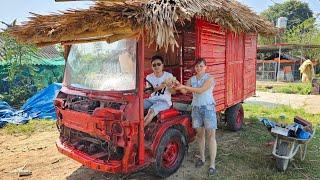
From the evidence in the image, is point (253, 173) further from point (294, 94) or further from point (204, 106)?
point (294, 94)

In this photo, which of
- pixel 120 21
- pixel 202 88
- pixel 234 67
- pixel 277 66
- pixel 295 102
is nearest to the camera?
pixel 120 21

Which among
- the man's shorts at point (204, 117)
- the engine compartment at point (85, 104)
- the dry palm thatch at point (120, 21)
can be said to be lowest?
the man's shorts at point (204, 117)

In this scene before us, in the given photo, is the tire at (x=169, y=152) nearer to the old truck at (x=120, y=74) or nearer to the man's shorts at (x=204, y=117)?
the old truck at (x=120, y=74)

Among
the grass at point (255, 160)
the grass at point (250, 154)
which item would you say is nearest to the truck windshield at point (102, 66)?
the grass at point (250, 154)

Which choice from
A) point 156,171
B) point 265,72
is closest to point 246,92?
point 156,171

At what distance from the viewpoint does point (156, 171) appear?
5035 millimetres

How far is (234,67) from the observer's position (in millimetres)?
7504

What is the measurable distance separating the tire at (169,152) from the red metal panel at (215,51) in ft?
4.73

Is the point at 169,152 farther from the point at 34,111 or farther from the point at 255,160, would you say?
the point at 34,111

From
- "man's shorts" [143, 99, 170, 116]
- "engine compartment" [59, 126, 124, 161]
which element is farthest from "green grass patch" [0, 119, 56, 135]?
"man's shorts" [143, 99, 170, 116]

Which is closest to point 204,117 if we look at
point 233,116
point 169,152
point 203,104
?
point 203,104

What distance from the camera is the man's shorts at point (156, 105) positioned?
518 cm

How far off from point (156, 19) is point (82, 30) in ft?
4.07

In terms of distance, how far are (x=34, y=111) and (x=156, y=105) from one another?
6378 mm
